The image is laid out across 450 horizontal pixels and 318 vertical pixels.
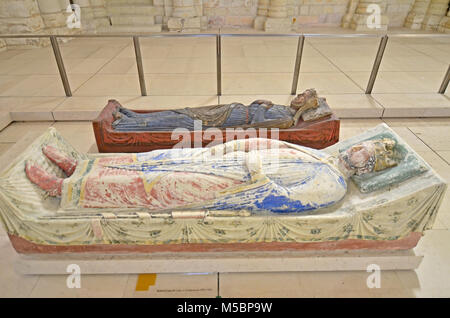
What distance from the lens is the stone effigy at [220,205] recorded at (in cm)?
208

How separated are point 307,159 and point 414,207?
30.7 inches

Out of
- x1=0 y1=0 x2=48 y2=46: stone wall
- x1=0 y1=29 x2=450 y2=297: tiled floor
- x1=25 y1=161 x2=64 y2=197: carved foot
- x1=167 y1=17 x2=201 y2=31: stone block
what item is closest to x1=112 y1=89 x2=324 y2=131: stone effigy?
x1=0 y1=29 x2=450 y2=297: tiled floor

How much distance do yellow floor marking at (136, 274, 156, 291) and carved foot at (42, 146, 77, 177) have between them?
38.7 inches

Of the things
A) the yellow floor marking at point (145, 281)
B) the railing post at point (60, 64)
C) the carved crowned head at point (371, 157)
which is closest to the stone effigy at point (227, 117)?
the carved crowned head at point (371, 157)

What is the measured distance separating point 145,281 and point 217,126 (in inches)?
68.9

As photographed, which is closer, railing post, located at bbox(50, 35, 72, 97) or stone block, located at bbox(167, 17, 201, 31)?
railing post, located at bbox(50, 35, 72, 97)

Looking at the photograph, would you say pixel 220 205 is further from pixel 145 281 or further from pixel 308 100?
pixel 308 100

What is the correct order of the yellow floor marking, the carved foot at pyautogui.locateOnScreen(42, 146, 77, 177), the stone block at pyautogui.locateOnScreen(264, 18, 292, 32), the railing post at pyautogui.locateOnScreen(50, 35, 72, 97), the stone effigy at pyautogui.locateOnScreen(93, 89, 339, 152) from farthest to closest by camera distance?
the stone block at pyautogui.locateOnScreen(264, 18, 292, 32) → the railing post at pyautogui.locateOnScreen(50, 35, 72, 97) → the stone effigy at pyautogui.locateOnScreen(93, 89, 339, 152) → the carved foot at pyautogui.locateOnScreen(42, 146, 77, 177) → the yellow floor marking

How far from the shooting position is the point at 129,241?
85.1 inches

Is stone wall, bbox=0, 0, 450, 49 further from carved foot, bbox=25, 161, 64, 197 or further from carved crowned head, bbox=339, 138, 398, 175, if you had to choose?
carved crowned head, bbox=339, 138, 398, 175

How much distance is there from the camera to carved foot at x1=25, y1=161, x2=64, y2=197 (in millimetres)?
2162

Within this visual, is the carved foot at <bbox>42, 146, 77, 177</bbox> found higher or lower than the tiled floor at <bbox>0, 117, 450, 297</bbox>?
higher

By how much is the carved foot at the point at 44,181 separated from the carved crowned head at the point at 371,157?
2137 millimetres

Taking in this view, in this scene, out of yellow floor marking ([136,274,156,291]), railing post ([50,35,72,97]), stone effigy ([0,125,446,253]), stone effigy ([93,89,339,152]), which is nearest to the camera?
stone effigy ([0,125,446,253])
